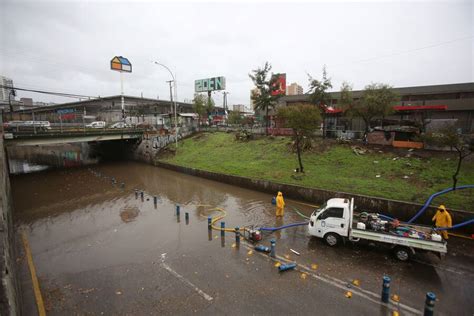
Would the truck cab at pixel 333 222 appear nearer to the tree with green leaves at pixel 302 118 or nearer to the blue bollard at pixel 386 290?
the blue bollard at pixel 386 290

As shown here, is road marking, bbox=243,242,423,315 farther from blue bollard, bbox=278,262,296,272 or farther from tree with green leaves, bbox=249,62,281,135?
tree with green leaves, bbox=249,62,281,135

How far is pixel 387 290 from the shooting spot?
19.9 feet

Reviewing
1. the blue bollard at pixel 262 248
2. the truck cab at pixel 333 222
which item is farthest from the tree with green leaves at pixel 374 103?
the blue bollard at pixel 262 248

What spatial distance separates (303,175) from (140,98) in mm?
61870

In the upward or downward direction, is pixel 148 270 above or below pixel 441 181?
below

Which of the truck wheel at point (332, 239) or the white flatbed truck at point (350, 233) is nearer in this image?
the white flatbed truck at point (350, 233)

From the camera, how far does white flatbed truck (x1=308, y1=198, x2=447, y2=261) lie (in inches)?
306

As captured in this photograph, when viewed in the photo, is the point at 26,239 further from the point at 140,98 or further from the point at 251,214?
the point at 140,98

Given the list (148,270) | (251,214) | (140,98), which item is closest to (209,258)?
(148,270)

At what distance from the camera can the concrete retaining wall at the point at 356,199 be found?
11074mm

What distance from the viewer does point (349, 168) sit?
1834 cm

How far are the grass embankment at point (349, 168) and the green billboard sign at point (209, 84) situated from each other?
29.6 metres

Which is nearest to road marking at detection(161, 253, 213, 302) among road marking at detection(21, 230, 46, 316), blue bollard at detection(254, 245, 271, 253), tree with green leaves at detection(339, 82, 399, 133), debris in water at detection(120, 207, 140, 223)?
blue bollard at detection(254, 245, 271, 253)

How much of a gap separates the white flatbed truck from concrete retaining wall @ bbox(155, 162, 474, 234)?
272 centimetres
